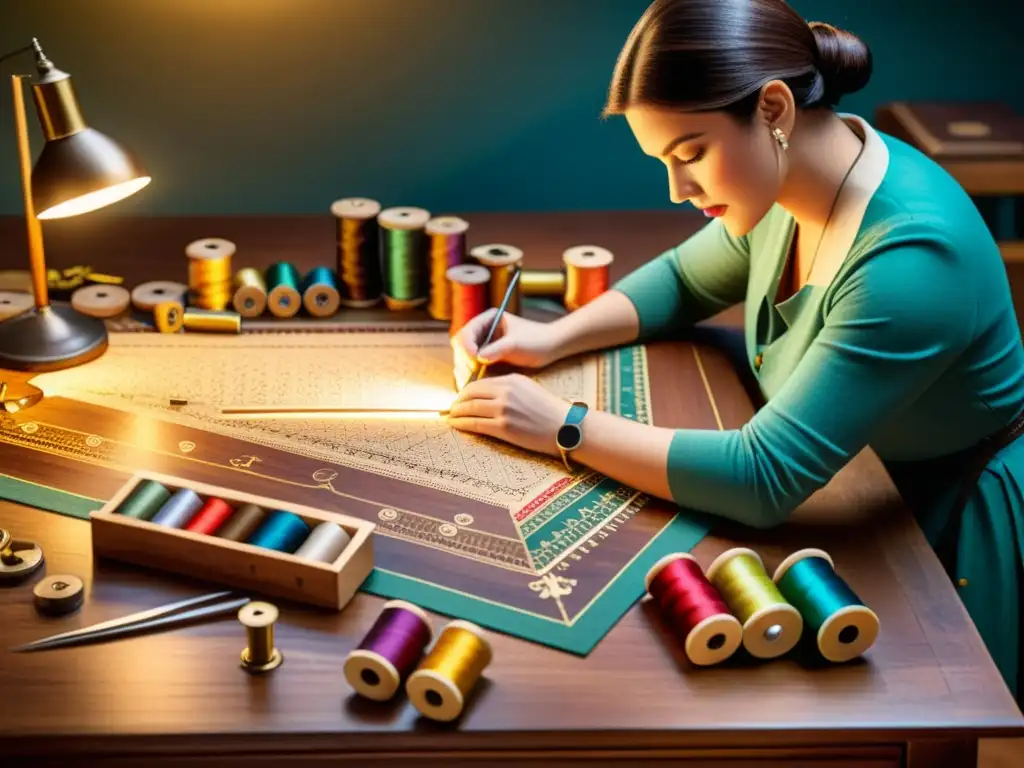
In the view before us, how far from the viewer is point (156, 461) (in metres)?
2.35

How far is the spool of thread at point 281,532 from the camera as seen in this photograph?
203 cm

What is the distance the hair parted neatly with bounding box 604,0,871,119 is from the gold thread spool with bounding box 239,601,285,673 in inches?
37.2

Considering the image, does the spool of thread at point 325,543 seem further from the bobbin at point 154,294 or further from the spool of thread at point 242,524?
the bobbin at point 154,294

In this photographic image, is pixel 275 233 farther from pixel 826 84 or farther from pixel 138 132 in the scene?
pixel 826 84

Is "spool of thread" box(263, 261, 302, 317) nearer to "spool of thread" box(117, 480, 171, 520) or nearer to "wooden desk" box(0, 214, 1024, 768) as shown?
"spool of thread" box(117, 480, 171, 520)

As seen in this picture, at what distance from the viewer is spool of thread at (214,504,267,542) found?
80.8 inches

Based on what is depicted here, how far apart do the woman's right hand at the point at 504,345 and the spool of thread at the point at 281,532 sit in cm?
63

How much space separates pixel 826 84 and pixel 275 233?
1.60 metres

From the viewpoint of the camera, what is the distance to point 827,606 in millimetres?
1904

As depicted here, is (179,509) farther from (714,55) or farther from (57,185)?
(714,55)

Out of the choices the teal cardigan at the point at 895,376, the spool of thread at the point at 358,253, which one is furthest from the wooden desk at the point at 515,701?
the spool of thread at the point at 358,253

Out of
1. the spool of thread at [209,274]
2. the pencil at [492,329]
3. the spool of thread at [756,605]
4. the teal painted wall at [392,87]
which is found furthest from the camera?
the teal painted wall at [392,87]

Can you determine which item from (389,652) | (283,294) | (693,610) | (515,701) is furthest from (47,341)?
(693,610)

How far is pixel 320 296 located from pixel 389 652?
1317mm
